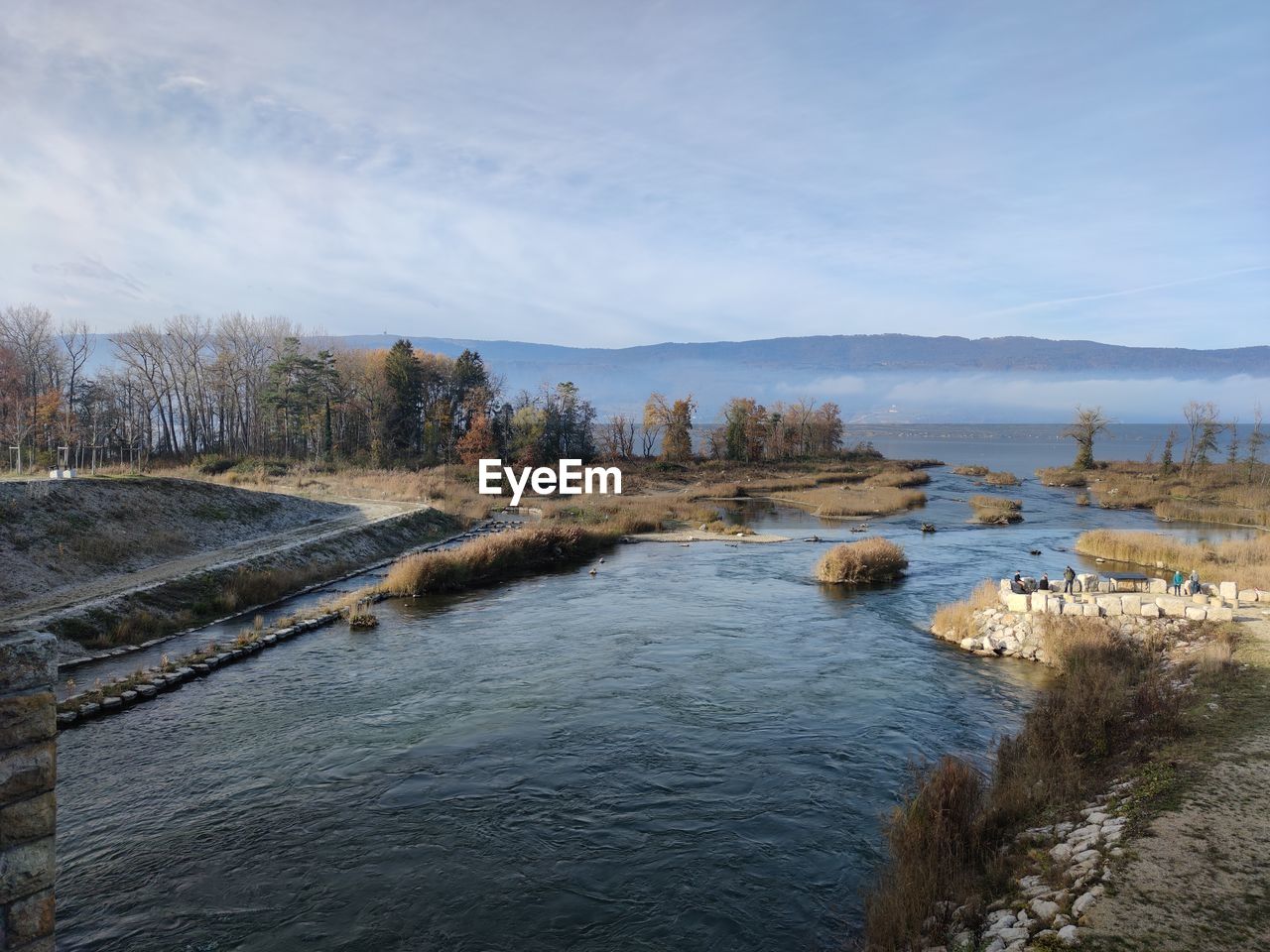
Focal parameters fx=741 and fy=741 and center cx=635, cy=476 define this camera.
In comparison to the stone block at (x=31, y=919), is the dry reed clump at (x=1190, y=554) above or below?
below

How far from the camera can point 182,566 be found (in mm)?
28156

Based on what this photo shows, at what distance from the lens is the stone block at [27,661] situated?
5.59 m

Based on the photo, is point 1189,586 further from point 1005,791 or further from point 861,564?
point 1005,791

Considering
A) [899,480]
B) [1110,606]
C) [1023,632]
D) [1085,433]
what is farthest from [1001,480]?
[1023,632]

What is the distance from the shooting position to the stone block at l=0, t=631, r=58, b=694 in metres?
5.59

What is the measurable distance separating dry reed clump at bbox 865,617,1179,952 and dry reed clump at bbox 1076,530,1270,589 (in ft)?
50.7

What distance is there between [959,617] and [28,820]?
23472mm

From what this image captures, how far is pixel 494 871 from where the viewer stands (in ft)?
34.2

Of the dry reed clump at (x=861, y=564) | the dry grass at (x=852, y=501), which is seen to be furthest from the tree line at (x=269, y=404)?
the dry reed clump at (x=861, y=564)

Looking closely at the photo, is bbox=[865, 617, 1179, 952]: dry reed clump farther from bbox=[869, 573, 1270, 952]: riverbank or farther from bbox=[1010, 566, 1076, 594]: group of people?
bbox=[1010, 566, 1076, 594]: group of people

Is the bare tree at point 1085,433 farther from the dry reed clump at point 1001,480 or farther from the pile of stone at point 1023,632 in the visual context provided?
the pile of stone at point 1023,632

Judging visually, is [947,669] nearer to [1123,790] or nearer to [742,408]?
[1123,790]

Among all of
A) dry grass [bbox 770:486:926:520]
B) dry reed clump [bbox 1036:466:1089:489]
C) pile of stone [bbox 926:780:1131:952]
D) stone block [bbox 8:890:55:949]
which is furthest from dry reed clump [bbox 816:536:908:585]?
dry reed clump [bbox 1036:466:1089:489]

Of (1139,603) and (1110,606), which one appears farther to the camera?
(1110,606)
